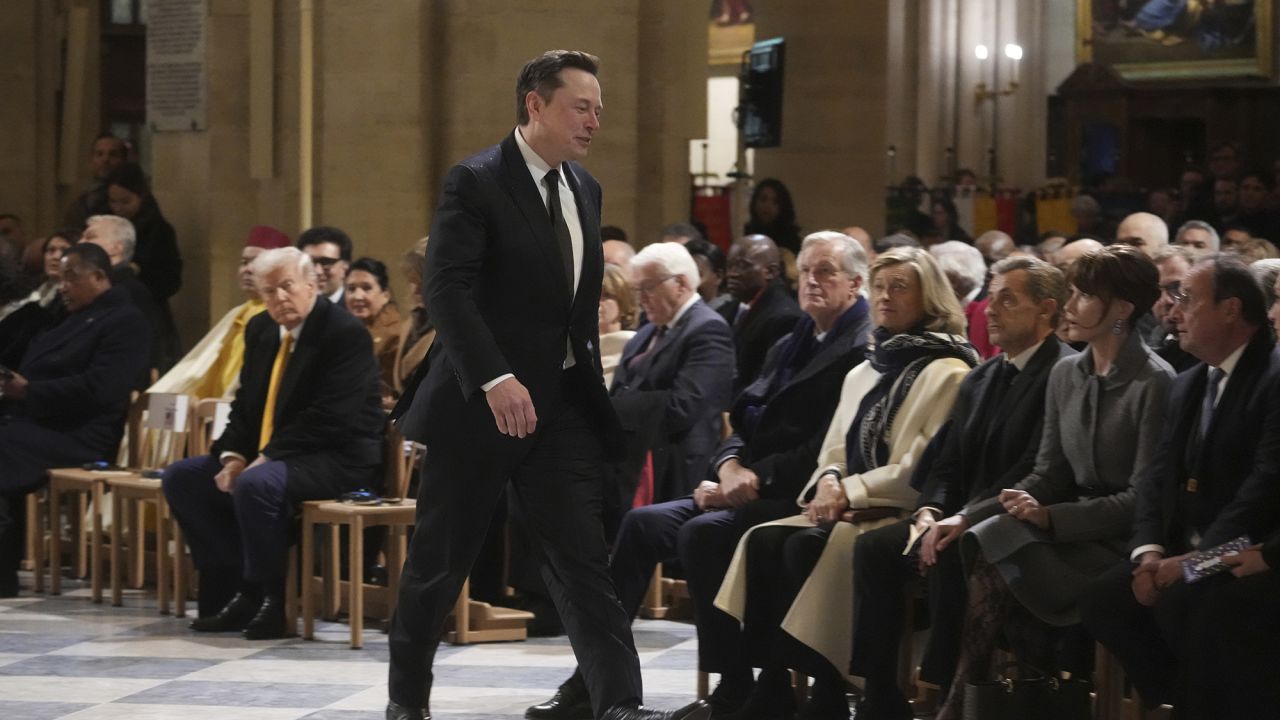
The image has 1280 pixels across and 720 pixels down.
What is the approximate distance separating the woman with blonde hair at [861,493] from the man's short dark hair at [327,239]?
3.93 metres

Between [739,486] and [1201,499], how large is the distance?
1.67 metres

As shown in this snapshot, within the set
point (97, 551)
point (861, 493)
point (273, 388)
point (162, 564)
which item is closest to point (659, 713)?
point (861, 493)

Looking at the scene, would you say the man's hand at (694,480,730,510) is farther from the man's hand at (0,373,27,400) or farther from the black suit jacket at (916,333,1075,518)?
the man's hand at (0,373,27,400)

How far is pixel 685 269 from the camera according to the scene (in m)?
7.71

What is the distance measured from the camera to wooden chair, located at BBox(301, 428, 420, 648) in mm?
7512

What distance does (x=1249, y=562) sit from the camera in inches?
204

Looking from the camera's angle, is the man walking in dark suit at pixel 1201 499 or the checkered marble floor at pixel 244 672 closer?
the man walking in dark suit at pixel 1201 499

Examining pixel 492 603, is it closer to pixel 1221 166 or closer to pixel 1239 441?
pixel 1239 441

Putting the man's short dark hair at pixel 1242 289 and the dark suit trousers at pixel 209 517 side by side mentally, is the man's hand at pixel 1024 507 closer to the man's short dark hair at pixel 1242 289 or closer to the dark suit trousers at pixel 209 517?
the man's short dark hair at pixel 1242 289

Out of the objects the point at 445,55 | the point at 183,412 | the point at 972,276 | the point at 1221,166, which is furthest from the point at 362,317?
the point at 1221,166

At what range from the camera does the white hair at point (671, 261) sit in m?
7.66

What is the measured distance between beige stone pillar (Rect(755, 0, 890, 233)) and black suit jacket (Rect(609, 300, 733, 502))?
6.42 metres

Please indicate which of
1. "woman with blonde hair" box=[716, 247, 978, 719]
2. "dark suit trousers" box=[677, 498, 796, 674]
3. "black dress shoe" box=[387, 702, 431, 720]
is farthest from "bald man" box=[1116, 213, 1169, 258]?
"black dress shoe" box=[387, 702, 431, 720]

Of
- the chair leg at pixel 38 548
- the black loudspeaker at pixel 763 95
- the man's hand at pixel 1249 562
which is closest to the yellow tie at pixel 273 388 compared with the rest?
the chair leg at pixel 38 548
